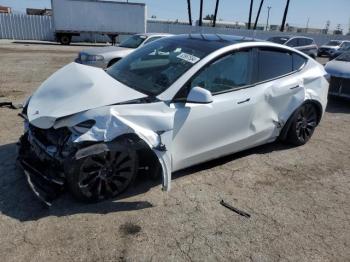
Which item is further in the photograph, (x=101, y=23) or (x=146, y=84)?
(x=101, y=23)

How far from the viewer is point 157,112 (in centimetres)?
341

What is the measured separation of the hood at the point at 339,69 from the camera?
783 cm

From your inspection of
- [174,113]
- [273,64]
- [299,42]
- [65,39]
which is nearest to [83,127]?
[174,113]

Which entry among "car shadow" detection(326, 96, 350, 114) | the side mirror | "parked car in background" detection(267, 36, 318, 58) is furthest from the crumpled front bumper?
"parked car in background" detection(267, 36, 318, 58)

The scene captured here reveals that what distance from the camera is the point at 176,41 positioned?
14.6 ft

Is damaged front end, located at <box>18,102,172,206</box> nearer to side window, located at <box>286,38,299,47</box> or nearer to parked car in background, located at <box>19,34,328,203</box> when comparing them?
parked car in background, located at <box>19,34,328,203</box>

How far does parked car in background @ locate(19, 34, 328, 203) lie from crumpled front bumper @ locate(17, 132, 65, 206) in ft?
0.04

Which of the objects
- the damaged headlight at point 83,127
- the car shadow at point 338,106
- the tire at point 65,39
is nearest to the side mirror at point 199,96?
the damaged headlight at point 83,127

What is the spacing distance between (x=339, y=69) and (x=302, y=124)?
3716mm

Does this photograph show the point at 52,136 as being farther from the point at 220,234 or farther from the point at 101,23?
Result: the point at 101,23

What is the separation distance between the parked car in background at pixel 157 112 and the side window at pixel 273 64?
15 mm

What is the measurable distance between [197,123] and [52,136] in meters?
1.52

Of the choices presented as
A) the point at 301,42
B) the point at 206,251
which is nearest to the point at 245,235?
the point at 206,251

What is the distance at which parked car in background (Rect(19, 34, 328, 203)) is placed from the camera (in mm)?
3232
